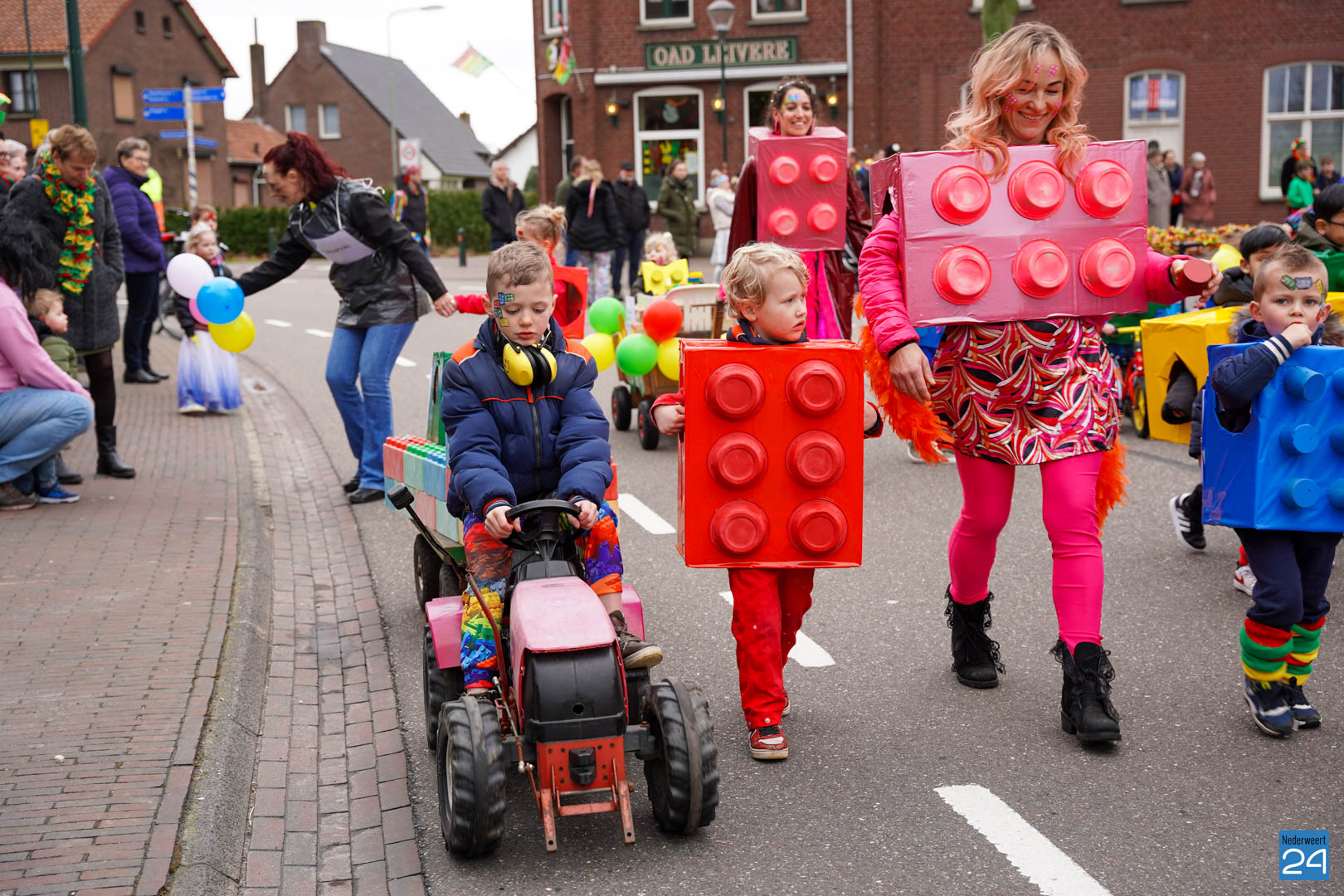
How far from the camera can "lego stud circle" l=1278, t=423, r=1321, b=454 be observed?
13.6ft

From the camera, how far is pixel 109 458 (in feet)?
27.6

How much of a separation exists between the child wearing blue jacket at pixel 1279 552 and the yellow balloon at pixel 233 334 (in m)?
5.72

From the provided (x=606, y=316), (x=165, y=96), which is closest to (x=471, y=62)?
(x=165, y=96)

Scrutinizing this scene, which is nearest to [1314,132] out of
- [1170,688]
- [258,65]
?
[1170,688]

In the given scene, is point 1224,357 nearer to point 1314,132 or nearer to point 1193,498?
point 1193,498

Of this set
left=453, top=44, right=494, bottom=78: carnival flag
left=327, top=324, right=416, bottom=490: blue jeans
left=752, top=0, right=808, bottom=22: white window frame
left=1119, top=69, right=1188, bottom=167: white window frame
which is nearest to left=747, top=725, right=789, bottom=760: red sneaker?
left=327, top=324, right=416, bottom=490: blue jeans

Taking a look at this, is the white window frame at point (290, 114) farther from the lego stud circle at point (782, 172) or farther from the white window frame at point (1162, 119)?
the lego stud circle at point (782, 172)

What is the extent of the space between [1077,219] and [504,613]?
7.16 feet

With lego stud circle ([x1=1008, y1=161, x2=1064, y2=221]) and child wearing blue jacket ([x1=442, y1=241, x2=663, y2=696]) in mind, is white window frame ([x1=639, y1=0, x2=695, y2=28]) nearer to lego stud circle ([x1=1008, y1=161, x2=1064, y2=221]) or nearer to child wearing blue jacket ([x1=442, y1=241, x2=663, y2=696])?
lego stud circle ([x1=1008, y1=161, x2=1064, y2=221])

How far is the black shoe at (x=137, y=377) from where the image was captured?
1292cm

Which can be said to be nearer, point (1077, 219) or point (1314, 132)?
point (1077, 219)

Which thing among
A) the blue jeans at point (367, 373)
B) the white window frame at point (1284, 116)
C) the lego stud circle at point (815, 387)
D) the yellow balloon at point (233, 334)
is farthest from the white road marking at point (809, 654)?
the white window frame at point (1284, 116)

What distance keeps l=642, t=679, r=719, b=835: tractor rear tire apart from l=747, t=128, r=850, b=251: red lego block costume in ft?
13.1

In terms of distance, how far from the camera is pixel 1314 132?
32.0 metres
